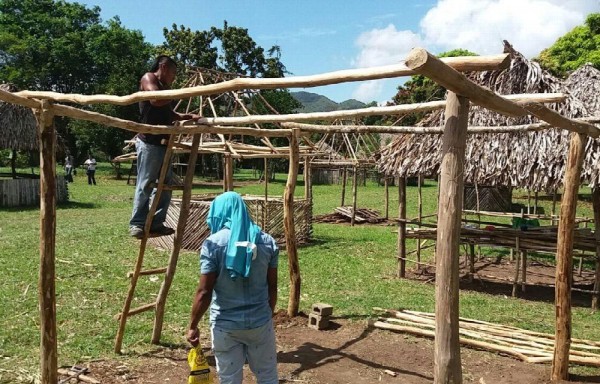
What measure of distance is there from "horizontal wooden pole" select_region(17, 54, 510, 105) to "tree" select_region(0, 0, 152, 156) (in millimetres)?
36769

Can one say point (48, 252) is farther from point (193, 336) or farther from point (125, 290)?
point (125, 290)

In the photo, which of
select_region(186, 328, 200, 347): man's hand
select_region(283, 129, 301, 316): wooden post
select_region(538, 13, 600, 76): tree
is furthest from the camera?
select_region(538, 13, 600, 76): tree

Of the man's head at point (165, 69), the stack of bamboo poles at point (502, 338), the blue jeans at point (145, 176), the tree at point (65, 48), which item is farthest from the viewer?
the tree at point (65, 48)

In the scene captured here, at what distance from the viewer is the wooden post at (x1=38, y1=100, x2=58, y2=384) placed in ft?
12.7

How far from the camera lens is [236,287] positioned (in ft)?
12.5

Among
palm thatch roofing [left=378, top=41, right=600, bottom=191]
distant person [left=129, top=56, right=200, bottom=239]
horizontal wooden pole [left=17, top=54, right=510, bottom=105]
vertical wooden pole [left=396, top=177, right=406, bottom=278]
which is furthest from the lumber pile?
horizontal wooden pole [left=17, top=54, right=510, bottom=105]

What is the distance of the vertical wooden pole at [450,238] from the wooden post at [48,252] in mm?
2717

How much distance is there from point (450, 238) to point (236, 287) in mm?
1494

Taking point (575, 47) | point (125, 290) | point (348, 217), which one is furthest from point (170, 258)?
point (575, 47)

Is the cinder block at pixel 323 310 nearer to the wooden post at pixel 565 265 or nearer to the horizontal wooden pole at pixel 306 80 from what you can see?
the wooden post at pixel 565 265

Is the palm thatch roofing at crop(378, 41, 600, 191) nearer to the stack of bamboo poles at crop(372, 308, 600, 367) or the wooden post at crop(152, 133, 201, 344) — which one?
the stack of bamboo poles at crop(372, 308, 600, 367)

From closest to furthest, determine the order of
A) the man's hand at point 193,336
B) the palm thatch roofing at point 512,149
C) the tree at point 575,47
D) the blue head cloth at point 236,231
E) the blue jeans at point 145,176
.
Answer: the blue head cloth at point 236,231
the man's hand at point 193,336
the blue jeans at point 145,176
the palm thatch roofing at point 512,149
the tree at point 575,47

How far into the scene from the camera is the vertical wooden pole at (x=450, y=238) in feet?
11.2

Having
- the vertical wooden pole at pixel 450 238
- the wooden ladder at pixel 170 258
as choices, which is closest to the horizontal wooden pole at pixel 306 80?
the vertical wooden pole at pixel 450 238
